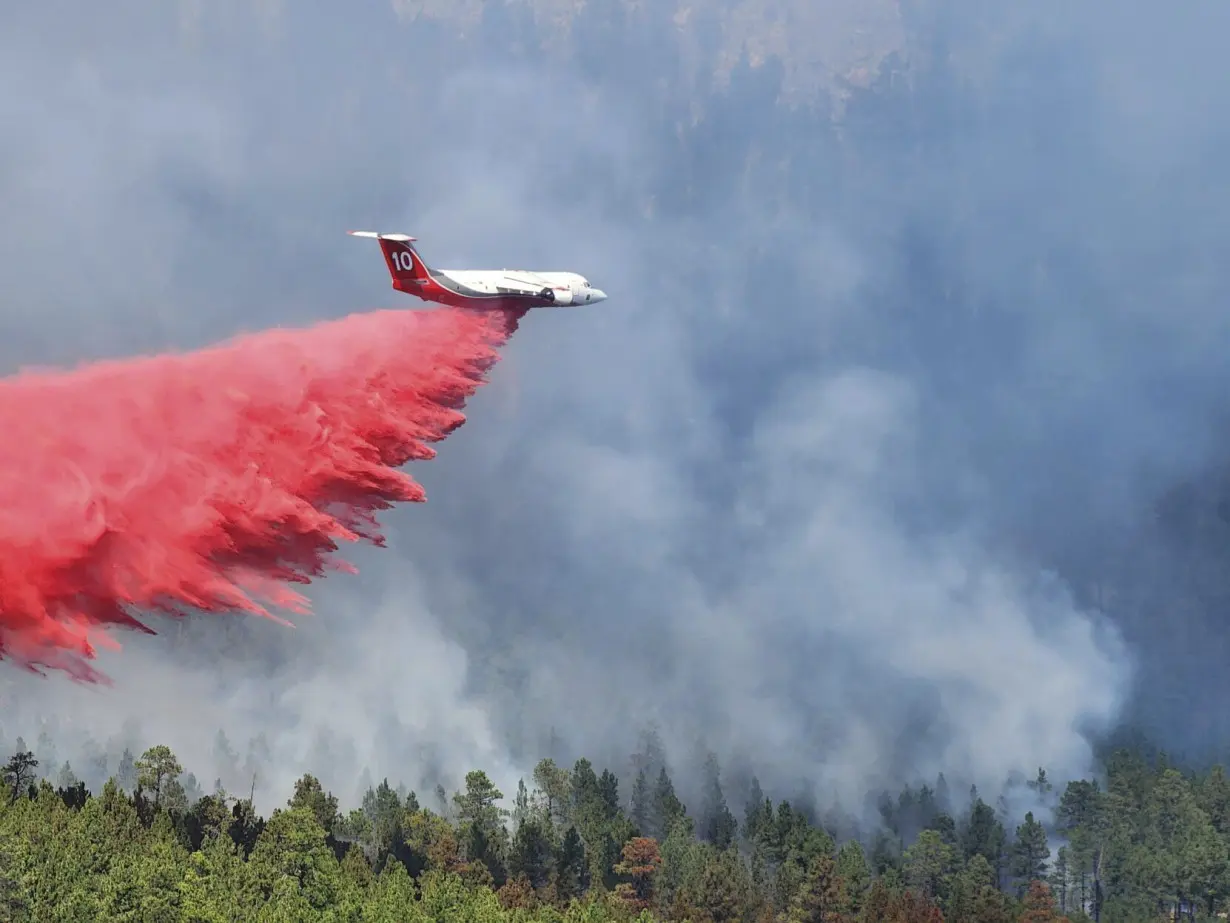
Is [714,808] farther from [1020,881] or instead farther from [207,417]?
[207,417]

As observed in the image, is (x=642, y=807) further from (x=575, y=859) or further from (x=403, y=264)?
(x=403, y=264)

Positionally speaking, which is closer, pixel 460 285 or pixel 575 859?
pixel 460 285

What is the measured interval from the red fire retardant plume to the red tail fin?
5.36 meters

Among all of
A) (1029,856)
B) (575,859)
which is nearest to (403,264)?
(575,859)

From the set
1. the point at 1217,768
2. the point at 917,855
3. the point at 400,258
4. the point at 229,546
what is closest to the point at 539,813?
the point at 917,855

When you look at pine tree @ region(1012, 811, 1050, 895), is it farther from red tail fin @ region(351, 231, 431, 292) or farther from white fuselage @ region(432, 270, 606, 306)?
red tail fin @ region(351, 231, 431, 292)

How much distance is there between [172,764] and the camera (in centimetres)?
13238

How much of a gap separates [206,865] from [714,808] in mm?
105101

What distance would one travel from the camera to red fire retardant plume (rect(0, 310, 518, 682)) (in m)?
67.0

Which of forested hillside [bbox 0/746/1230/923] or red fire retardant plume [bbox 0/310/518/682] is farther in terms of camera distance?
forested hillside [bbox 0/746/1230/923]

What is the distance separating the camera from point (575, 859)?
443 feet

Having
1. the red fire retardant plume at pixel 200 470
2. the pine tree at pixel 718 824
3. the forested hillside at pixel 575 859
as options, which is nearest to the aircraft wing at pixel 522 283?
the red fire retardant plume at pixel 200 470

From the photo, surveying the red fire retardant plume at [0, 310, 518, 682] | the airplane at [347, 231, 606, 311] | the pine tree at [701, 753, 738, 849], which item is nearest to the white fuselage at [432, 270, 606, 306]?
the airplane at [347, 231, 606, 311]

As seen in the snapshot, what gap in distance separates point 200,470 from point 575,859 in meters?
71.3
